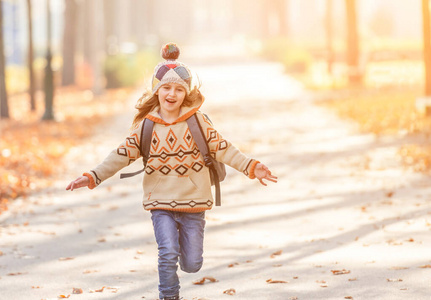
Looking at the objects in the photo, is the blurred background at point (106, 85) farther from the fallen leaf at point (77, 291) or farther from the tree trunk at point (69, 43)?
the fallen leaf at point (77, 291)

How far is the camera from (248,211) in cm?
995

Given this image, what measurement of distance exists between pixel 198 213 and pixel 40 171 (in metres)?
7.64

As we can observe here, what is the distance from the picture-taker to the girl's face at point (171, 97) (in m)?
5.74

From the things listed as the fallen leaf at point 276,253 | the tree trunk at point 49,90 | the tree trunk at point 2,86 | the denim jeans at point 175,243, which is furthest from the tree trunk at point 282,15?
the denim jeans at point 175,243

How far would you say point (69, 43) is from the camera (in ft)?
111

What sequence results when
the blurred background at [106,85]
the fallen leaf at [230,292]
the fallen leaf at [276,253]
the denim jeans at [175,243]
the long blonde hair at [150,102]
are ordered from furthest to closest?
the blurred background at [106,85]
the fallen leaf at [276,253]
the fallen leaf at [230,292]
the long blonde hair at [150,102]
the denim jeans at [175,243]

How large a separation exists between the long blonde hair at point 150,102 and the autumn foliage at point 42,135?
14.8 feet

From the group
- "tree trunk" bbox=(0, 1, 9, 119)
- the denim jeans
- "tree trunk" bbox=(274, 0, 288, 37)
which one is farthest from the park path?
"tree trunk" bbox=(274, 0, 288, 37)

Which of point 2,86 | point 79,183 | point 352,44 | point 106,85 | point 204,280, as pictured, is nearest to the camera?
point 79,183

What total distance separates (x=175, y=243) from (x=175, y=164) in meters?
0.49

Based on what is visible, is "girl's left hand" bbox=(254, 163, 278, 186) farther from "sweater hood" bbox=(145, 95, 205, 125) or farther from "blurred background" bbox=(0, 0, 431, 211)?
"blurred background" bbox=(0, 0, 431, 211)

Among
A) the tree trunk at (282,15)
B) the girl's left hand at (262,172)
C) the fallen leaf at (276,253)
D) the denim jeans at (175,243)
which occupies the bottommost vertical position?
the fallen leaf at (276,253)

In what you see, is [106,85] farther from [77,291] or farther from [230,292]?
[230,292]

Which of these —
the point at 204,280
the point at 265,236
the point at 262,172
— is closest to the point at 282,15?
the point at 265,236
